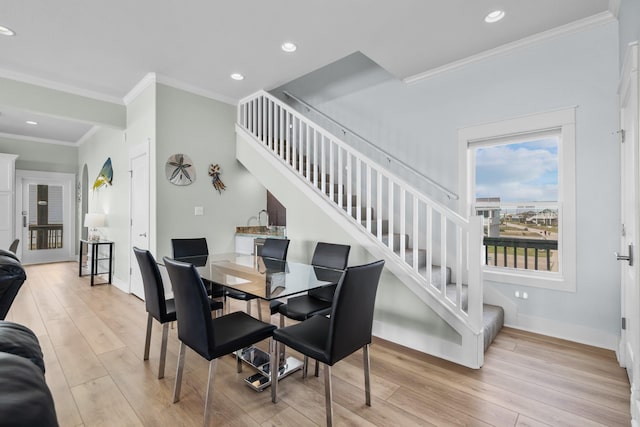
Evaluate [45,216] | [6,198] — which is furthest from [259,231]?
[45,216]

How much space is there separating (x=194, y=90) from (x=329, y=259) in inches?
121

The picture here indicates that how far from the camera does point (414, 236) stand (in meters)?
2.68

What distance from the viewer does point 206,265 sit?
289 cm

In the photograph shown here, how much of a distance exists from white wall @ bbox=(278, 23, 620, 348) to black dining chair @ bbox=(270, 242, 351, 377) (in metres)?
1.66

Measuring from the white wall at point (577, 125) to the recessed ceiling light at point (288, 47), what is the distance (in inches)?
65.2

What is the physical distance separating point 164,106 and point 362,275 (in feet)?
11.8

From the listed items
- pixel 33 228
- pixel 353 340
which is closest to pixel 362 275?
pixel 353 340

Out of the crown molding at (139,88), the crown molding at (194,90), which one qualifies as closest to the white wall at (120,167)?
the crown molding at (139,88)

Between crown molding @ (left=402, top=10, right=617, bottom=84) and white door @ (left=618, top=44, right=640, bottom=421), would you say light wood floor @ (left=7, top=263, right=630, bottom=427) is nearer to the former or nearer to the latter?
white door @ (left=618, top=44, right=640, bottom=421)

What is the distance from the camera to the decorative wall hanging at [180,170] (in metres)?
4.01

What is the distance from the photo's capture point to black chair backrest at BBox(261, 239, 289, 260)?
3342 mm

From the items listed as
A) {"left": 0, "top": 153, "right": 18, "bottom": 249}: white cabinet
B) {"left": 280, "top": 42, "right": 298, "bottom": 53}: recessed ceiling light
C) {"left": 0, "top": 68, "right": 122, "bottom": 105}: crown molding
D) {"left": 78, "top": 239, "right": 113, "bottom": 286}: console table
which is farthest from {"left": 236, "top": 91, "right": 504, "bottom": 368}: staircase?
{"left": 0, "top": 153, "right": 18, "bottom": 249}: white cabinet

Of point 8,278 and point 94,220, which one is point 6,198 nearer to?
point 94,220

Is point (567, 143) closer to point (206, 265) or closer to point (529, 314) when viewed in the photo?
point (529, 314)
